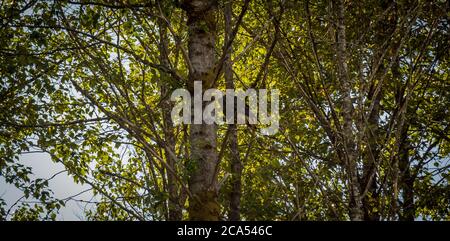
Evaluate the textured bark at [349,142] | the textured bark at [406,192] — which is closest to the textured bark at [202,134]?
the textured bark at [349,142]

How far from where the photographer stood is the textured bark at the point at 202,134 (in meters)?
5.50

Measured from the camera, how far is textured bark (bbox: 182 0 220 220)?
5.50 m

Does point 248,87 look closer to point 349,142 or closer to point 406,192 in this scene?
point 349,142

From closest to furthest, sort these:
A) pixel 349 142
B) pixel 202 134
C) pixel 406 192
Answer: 1. pixel 202 134
2. pixel 349 142
3. pixel 406 192

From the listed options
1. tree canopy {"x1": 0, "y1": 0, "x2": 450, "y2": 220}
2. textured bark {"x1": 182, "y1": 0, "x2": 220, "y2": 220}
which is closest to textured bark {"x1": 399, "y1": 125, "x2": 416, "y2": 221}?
tree canopy {"x1": 0, "y1": 0, "x2": 450, "y2": 220}

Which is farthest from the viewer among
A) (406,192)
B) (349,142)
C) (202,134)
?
(406,192)

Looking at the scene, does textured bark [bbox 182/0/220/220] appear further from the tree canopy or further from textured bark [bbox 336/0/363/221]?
textured bark [bbox 336/0/363/221]

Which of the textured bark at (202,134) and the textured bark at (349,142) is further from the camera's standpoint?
the textured bark at (349,142)

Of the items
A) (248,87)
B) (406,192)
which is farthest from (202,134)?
(406,192)

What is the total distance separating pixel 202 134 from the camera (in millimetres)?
5793

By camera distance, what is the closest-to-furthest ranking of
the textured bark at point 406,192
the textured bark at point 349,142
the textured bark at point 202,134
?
the textured bark at point 202,134
the textured bark at point 349,142
the textured bark at point 406,192

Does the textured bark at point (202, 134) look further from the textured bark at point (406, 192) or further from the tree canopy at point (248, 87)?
the textured bark at point (406, 192)
